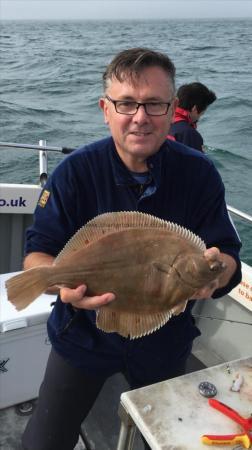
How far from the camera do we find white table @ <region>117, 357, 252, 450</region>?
1.69m

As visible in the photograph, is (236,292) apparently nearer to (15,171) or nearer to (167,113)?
(167,113)

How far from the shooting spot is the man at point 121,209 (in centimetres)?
197

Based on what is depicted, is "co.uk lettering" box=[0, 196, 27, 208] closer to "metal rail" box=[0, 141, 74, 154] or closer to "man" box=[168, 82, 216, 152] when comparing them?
"metal rail" box=[0, 141, 74, 154]

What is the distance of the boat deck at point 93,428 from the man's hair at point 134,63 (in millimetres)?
2411

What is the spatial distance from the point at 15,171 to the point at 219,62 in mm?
18701

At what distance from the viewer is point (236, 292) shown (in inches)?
150

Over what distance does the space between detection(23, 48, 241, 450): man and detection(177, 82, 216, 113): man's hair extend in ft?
11.0

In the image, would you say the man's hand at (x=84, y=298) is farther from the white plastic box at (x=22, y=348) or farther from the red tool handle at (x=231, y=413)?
the white plastic box at (x=22, y=348)

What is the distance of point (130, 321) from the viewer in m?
1.86

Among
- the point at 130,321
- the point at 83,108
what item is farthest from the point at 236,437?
the point at 83,108

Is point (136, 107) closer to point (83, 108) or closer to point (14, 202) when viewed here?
point (14, 202)

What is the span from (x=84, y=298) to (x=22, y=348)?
1532 millimetres

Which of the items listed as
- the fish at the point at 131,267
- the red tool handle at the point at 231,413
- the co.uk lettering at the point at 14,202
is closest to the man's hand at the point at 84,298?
the fish at the point at 131,267

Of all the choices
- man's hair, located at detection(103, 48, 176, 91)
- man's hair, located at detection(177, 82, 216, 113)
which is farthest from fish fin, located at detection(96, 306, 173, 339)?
man's hair, located at detection(177, 82, 216, 113)
